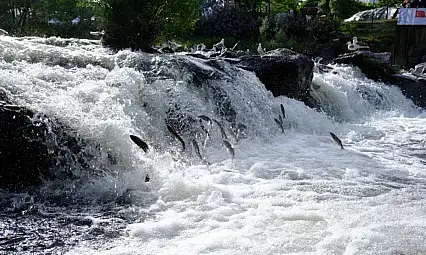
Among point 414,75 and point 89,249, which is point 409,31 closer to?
point 414,75

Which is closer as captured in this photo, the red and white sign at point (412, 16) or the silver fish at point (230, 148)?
the silver fish at point (230, 148)

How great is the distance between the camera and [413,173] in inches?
232

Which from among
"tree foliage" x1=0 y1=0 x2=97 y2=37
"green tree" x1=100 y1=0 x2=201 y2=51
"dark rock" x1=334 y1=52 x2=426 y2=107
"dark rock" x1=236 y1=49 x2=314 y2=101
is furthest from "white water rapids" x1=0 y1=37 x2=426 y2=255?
"tree foliage" x1=0 y1=0 x2=97 y2=37

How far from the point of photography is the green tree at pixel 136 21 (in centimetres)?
1032

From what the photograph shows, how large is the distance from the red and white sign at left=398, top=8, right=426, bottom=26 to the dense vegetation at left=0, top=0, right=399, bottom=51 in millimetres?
4433

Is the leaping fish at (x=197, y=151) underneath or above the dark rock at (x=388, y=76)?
underneath

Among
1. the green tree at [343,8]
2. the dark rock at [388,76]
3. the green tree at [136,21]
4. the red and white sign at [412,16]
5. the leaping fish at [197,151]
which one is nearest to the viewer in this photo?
the leaping fish at [197,151]

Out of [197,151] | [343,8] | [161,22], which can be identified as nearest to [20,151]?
Result: [197,151]

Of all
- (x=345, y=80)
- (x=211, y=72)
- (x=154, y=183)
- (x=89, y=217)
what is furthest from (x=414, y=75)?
(x=89, y=217)

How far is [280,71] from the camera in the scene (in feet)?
30.9

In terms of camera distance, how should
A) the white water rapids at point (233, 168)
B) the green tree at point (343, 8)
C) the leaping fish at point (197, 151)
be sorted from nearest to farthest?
1. the white water rapids at point (233, 168)
2. the leaping fish at point (197, 151)
3. the green tree at point (343, 8)

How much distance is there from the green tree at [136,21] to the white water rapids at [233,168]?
3.55ft

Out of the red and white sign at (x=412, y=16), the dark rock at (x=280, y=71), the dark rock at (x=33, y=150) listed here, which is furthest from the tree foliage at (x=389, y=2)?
the dark rock at (x=33, y=150)

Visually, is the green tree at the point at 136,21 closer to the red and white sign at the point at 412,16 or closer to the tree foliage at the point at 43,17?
the tree foliage at the point at 43,17
